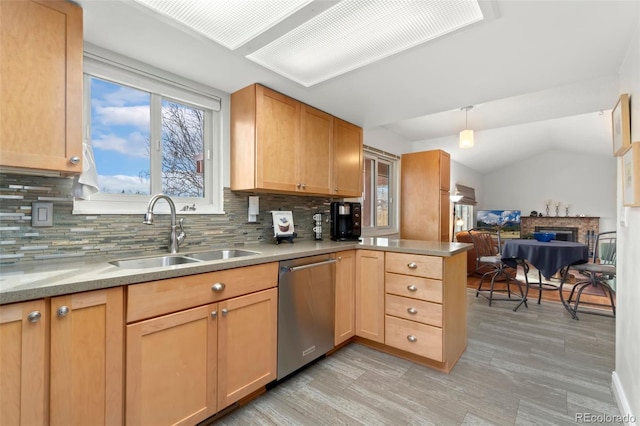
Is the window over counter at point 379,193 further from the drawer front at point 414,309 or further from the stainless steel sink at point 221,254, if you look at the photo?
the stainless steel sink at point 221,254

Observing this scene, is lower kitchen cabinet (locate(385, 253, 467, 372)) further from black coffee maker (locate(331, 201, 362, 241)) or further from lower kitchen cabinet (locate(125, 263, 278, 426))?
lower kitchen cabinet (locate(125, 263, 278, 426))

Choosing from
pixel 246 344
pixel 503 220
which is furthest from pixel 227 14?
pixel 503 220

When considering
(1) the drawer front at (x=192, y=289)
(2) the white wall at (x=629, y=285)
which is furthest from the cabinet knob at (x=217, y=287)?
(2) the white wall at (x=629, y=285)

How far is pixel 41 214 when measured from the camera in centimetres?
148

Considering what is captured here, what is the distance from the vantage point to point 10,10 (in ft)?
3.90

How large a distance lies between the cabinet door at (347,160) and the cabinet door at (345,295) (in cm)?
72

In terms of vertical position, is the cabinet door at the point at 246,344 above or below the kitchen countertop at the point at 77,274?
below

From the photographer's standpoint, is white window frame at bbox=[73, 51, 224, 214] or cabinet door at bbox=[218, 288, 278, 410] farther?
white window frame at bbox=[73, 51, 224, 214]

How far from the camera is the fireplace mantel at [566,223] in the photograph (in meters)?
8.38

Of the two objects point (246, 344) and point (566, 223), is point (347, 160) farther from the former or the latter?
point (566, 223)

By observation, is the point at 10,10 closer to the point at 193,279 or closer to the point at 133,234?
the point at 133,234

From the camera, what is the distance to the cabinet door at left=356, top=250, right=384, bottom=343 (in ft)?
7.90

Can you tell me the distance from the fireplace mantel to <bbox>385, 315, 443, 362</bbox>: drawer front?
30.0 ft

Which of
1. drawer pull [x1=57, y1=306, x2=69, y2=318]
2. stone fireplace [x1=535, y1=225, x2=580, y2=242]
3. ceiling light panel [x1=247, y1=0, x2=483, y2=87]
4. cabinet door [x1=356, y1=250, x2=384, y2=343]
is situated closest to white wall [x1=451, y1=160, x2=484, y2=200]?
stone fireplace [x1=535, y1=225, x2=580, y2=242]
